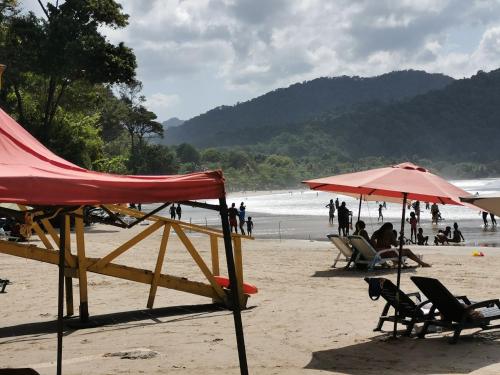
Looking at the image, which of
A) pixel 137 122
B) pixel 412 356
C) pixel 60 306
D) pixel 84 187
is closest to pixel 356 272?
pixel 412 356

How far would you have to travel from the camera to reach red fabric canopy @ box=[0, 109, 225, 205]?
4410 mm

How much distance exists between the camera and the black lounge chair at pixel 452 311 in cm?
757

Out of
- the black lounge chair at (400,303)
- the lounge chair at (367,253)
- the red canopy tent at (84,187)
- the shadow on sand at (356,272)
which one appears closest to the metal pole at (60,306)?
the red canopy tent at (84,187)

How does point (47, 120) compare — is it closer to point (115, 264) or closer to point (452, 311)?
point (115, 264)

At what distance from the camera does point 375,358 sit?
714 cm

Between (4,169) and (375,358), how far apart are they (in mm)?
4140

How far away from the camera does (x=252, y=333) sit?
8.38 meters

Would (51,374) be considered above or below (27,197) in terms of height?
below

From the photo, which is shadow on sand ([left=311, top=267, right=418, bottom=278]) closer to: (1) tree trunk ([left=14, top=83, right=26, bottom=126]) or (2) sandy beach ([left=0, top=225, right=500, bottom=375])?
(2) sandy beach ([left=0, top=225, right=500, bottom=375])

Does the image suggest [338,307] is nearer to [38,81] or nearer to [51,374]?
[51,374]

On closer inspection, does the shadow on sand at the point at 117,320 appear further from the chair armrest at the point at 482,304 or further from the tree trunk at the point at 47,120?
the tree trunk at the point at 47,120

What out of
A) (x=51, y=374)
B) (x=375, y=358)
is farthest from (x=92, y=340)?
(x=375, y=358)

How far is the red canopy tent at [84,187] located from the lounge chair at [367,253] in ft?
31.0

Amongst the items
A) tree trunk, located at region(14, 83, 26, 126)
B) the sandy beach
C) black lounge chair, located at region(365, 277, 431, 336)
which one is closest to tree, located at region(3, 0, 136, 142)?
tree trunk, located at region(14, 83, 26, 126)
